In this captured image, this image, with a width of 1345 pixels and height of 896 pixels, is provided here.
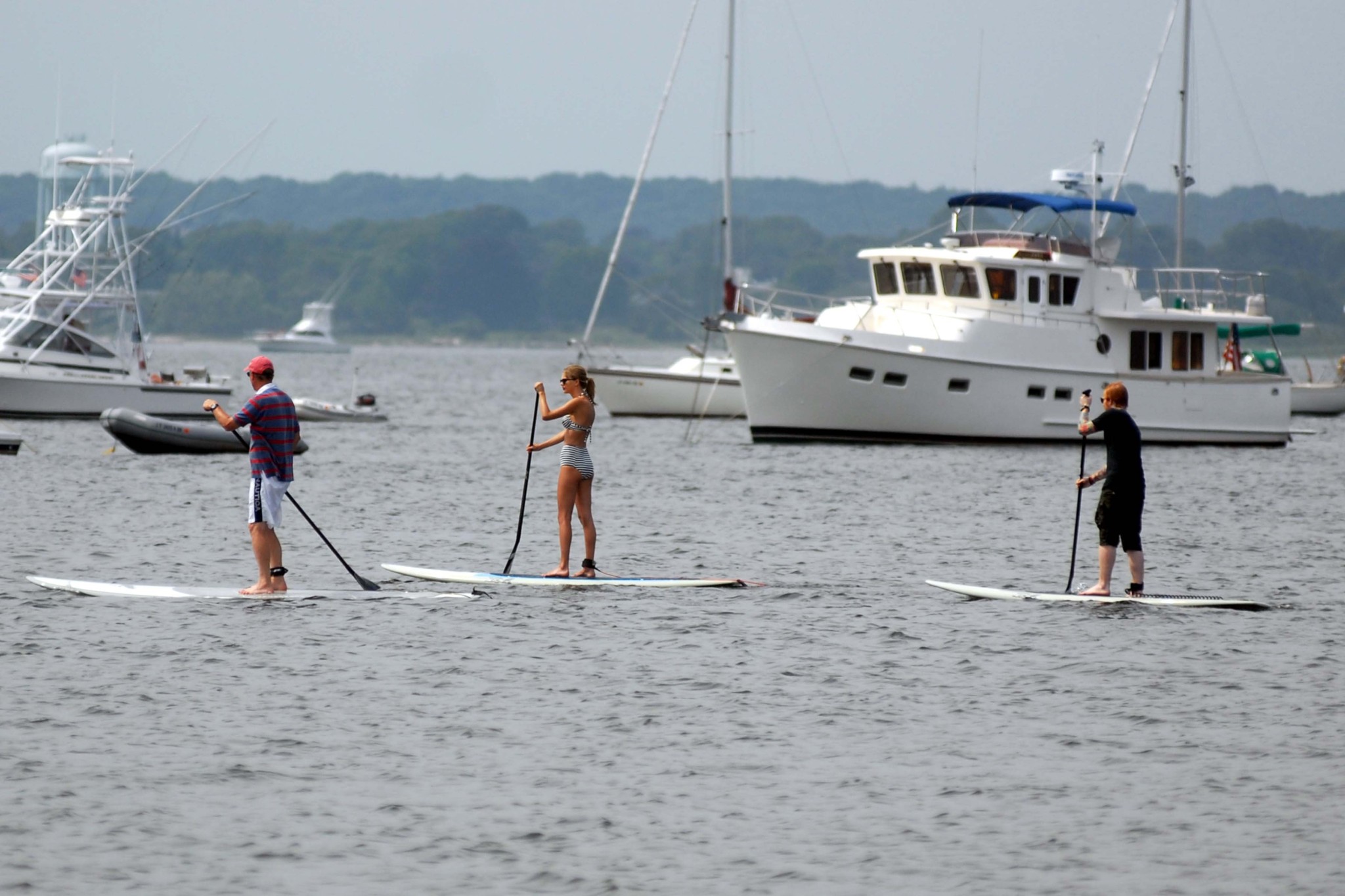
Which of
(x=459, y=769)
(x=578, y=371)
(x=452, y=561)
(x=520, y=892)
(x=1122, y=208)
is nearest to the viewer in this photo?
(x=520, y=892)

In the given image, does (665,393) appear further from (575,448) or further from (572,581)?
(575,448)

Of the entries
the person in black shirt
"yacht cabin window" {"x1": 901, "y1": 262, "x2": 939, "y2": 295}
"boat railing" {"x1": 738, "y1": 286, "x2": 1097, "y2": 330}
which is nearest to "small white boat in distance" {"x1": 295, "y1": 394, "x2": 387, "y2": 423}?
"boat railing" {"x1": 738, "y1": 286, "x2": 1097, "y2": 330}

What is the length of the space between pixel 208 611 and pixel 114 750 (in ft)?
17.4

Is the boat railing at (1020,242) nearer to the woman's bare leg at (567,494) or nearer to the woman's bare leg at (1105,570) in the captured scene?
the woman's bare leg at (1105,570)

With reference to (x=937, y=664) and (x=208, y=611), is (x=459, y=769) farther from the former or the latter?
(x=208, y=611)

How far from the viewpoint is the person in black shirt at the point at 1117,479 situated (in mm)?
15547

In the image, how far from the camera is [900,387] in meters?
40.7

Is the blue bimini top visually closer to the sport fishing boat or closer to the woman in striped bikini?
the sport fishing boat

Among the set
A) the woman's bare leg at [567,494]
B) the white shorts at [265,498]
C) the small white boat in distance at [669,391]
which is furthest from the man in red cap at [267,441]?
the small white boat in distance at [669,391]

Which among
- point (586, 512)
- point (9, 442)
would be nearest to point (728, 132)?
point (9, 442)

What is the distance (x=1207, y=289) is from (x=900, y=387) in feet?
26.9

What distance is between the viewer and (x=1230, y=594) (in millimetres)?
18766

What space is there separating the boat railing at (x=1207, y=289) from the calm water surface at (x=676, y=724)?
1993 cm

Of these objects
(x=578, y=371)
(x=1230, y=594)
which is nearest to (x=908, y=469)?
(x=1230, y=594)
